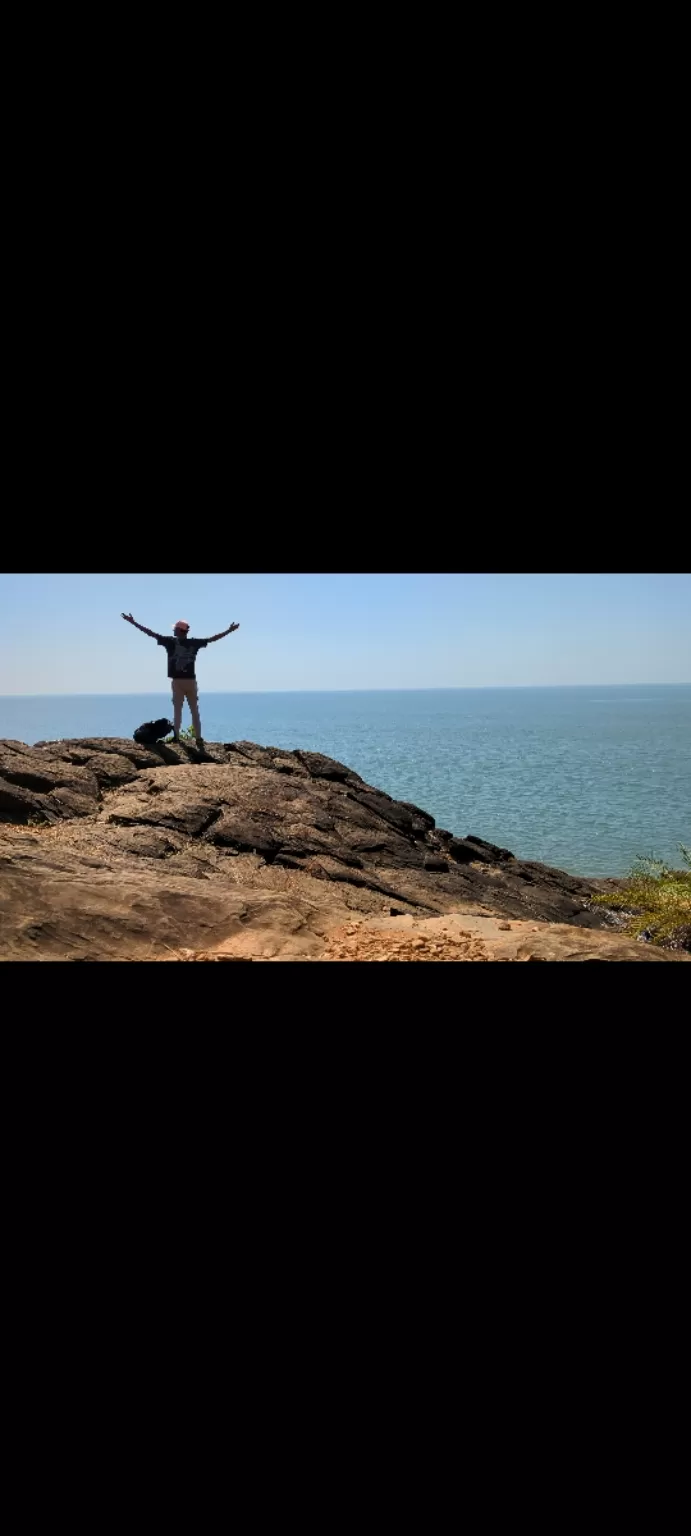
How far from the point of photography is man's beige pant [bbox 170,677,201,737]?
12.5m

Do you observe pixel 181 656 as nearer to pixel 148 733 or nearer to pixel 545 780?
pixel 148 733

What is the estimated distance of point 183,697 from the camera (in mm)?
12727

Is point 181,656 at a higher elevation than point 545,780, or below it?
higher

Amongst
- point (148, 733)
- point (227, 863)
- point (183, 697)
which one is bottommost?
point (227, 863)

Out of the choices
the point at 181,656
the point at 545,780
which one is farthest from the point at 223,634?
the point at 545,780

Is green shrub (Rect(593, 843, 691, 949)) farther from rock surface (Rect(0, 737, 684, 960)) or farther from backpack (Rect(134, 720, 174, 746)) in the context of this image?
backpack (Rect(134, 720, 174, 746))

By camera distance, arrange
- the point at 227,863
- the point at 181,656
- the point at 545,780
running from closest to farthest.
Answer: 1. the point at 227,863
2. the point at 181,656
3. the point at 545,780

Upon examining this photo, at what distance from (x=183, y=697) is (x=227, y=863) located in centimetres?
398

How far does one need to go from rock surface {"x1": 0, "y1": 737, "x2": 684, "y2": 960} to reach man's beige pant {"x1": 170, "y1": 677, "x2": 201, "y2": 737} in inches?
17.8

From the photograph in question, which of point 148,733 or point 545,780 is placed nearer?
point 148,733

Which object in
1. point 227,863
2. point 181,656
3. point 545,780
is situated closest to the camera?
point 227,863
